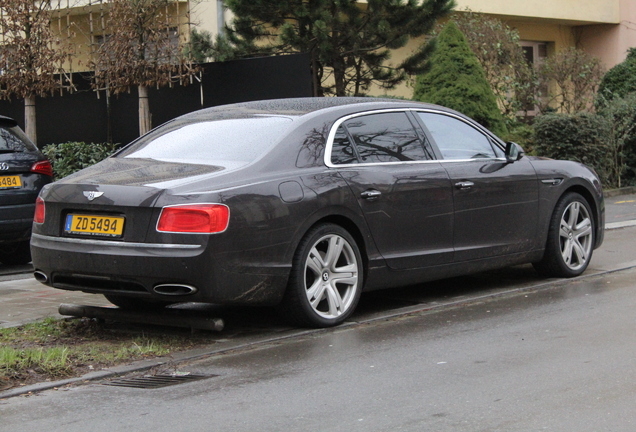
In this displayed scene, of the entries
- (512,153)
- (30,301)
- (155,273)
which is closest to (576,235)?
(512,153)

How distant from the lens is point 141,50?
1437 centimetres

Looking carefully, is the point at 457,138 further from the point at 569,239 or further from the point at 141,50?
the point at 141,50

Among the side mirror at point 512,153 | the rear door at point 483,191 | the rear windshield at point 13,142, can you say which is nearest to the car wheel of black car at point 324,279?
the rear door at point 483,191

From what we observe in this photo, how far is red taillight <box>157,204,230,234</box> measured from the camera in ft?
19.9

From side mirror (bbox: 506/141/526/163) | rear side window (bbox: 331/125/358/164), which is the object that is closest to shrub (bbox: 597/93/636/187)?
side mirror (bbox: 506/141/526/163)

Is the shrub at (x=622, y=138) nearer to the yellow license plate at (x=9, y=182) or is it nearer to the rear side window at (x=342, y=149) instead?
the yellow license plate at (x=9, y=182)

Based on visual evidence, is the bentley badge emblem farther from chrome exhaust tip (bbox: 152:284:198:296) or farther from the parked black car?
the parked black car

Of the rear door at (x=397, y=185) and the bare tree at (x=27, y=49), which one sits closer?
the rear door at (x=397, y=185)

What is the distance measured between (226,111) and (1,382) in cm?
291

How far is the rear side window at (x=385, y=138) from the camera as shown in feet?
23.8

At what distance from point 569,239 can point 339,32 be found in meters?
6.56

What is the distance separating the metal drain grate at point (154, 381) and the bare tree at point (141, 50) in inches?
364

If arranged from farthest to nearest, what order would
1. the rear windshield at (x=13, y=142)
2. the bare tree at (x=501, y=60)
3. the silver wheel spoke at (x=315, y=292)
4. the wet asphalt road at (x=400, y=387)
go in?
the bare tree at (x=501, y=60) → the rear windshield at (x=13, y=142) → the silver wheel spoke at (x=315, y=292) → the wet asphalt road at (x=400, y=387)

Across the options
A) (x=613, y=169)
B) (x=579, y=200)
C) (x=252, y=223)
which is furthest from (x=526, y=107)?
(x=252, y=223)
